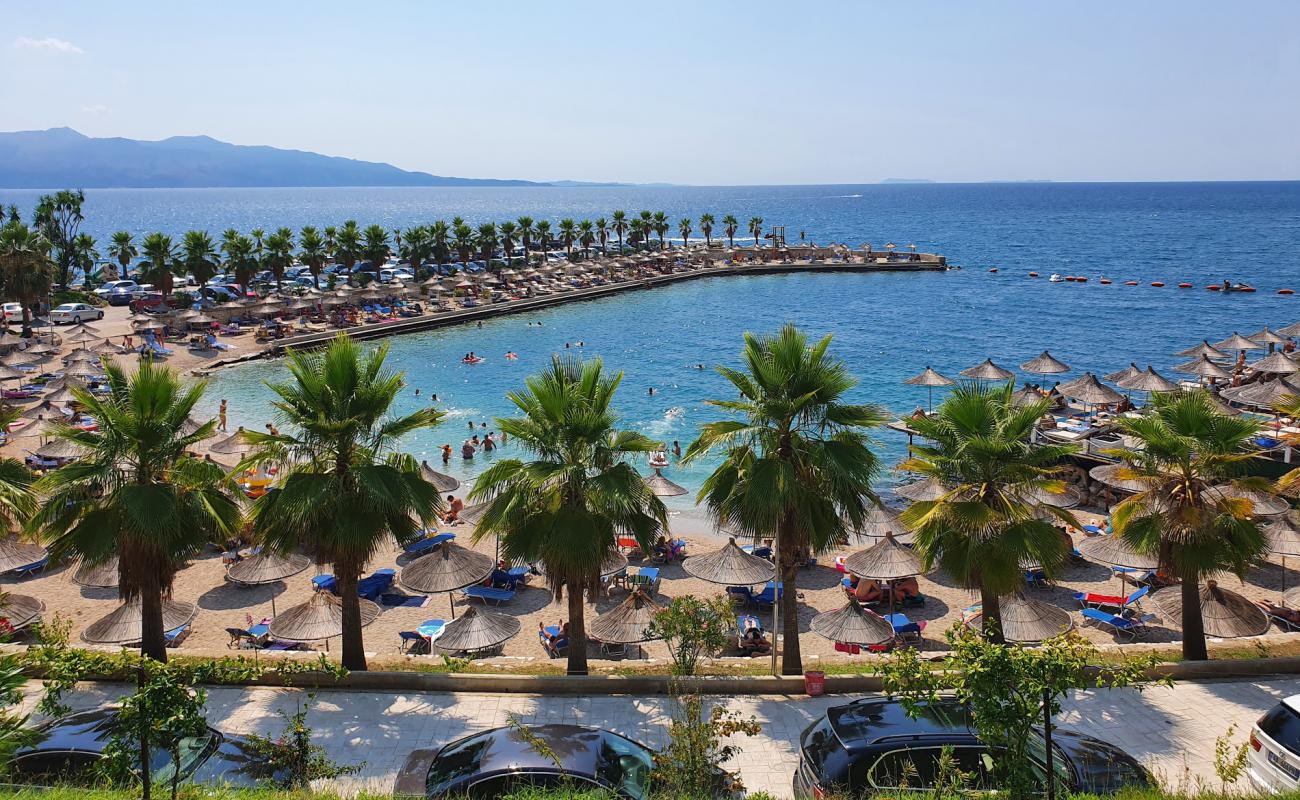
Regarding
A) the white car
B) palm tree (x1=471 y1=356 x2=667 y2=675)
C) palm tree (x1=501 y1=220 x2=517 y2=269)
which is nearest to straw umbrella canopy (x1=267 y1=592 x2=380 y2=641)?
palm tree (x1=471 y1=356 x2=667 y2=675)

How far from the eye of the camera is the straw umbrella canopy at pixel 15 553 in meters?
17.6

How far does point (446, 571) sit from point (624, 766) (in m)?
9.94

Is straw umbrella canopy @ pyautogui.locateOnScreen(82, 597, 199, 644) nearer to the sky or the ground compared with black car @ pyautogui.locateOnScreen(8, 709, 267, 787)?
nearer to the ground

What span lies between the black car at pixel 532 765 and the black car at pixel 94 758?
1.76 metres

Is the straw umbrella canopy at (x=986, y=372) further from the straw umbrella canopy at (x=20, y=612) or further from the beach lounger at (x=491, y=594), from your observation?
the straw umbrella canopy at (x=20, y=612)

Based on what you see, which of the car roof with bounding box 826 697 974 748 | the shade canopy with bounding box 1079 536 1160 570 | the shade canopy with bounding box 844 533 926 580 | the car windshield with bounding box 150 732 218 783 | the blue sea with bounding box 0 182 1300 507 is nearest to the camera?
the car windshield with bounding box 150 732 218 783

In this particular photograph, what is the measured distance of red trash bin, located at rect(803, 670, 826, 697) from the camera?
38.8 feet

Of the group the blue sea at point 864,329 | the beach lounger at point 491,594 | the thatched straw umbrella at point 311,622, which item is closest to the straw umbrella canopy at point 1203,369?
the blue sea at point 864,329

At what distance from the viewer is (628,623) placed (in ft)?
51.2

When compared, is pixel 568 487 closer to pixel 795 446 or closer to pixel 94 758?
pixel 795 446

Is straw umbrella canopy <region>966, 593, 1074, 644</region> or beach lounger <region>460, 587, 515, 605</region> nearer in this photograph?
straw umbrella canopy <region>966, 593, 1074, 644</region>

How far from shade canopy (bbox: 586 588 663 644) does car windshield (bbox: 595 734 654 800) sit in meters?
6.25

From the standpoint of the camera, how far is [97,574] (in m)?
17.7

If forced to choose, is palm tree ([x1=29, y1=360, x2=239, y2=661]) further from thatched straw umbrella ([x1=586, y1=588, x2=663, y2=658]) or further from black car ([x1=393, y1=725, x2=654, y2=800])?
thatched straw umbrella ([x1=586, y1=588, x2=663, y2=658])
